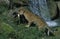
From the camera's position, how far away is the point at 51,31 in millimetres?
10320

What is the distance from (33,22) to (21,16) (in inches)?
33.3

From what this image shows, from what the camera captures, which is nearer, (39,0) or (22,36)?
(22,36)

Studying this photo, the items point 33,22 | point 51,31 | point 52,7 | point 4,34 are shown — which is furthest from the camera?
point 52,7

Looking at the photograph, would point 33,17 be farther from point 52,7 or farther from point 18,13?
point 52,7

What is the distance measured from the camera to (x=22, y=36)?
8.91m

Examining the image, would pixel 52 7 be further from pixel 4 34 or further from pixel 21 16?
pixel 4 34

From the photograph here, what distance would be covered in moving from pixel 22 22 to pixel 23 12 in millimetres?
568

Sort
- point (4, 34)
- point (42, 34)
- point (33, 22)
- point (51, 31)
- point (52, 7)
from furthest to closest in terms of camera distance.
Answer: point (52, 7), point (33, 22), point (51, 31), point (42, 34), point (4, 34)

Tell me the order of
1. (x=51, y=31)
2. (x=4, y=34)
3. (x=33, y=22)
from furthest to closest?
(x=33, y=22) → (x=51, y=31) → (x=4, y=34)

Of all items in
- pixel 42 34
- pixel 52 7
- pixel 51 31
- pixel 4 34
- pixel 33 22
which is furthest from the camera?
pixel 52 7

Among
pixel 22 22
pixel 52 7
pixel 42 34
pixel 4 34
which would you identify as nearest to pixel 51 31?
pixel 42 34

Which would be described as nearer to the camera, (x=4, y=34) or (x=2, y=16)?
(x=4, y=34)

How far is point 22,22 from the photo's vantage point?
11.3 metres

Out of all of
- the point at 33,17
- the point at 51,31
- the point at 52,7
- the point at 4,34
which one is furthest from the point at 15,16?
the point at 52,7
